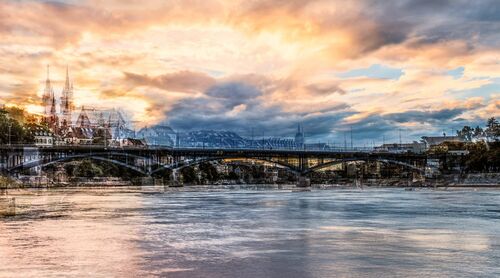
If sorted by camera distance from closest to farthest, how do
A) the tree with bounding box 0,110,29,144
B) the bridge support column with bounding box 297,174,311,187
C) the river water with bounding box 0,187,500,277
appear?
the river water with bounding box 0,187,500,277 → the bridge support column with bounding box 297,174,311,187 → the tree with bounding box 0,110,29,144

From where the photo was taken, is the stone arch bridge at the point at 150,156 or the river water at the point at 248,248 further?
the stone arch bridge at the point at 150,156

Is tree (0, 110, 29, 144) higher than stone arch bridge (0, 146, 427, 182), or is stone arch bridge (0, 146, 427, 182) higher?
tree (0, 110, 29, 144)

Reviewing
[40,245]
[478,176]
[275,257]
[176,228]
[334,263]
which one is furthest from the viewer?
[478,176]

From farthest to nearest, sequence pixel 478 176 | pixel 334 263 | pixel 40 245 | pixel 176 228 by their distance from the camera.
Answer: pixel 478 176, pixel 176 228, pixel 40 245, pixel 334 263

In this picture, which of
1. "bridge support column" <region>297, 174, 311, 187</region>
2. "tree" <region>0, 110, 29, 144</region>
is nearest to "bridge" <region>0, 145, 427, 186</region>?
"bridge support column" <region>297, 174, 311, 187</region>

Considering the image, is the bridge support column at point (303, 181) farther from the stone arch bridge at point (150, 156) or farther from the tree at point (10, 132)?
the tree at point (10, 132)

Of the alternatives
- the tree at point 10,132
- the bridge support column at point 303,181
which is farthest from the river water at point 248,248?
the tree at point 10,132

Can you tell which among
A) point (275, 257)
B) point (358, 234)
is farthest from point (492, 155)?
point (275, 257)

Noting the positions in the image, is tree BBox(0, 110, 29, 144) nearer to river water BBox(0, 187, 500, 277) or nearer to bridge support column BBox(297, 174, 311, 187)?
bridge support column BBox(297, 174, 311, 187)

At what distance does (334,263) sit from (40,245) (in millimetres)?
15414

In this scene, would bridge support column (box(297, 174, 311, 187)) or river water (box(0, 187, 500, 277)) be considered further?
bridge support column (box(297, 174, 311, 187))

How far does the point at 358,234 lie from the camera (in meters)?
36.0

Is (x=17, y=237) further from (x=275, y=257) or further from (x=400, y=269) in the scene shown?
(x=400, y=269)

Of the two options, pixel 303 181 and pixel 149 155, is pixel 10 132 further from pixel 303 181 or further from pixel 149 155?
pixel 303 181
